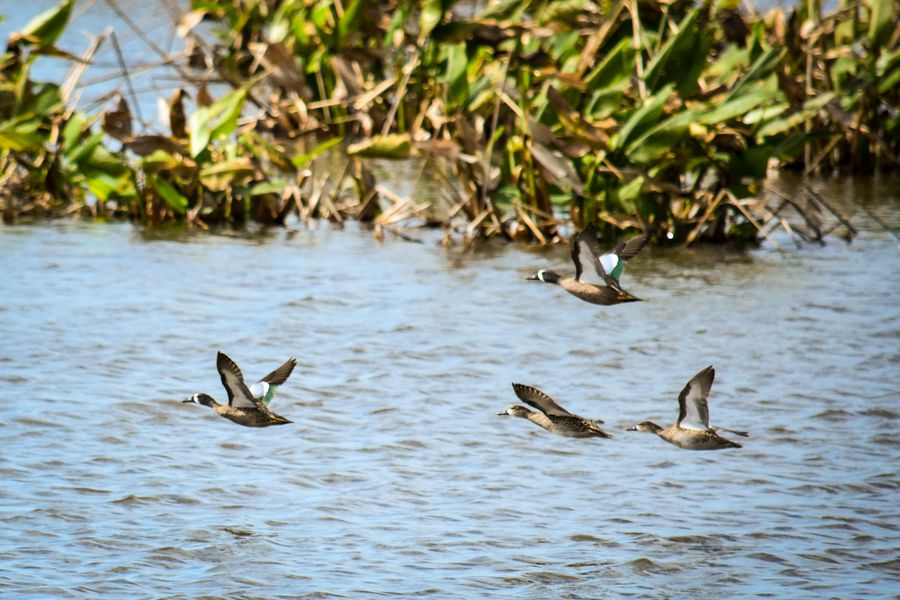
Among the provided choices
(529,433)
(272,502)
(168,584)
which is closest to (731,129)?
(529,433)

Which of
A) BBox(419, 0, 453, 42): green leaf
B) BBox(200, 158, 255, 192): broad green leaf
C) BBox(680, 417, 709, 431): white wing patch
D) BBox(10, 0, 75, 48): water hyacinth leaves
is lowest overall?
BBox(680, 417, 709, 431): white wing patch

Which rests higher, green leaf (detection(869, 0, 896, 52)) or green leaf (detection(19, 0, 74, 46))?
green leaf (detection(869, 0, 896, 52))

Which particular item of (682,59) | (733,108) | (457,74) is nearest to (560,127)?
(682,59)

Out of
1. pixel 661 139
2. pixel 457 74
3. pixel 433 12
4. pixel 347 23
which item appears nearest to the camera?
pixel 661 139

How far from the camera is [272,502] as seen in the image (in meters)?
5.97

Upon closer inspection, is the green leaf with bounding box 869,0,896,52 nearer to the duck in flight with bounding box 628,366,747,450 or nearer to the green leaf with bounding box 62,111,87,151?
the green leaf with bounding box 62,111,87,151

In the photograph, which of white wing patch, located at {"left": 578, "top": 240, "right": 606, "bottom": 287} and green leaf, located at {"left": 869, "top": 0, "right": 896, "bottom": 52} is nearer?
white wing patch, located at {"left": 578, "top": 240, "right": 606, "bottom": 287}

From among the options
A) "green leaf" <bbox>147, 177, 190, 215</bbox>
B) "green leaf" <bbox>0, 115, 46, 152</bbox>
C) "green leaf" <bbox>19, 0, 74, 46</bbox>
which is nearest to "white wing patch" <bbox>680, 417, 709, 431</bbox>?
"green leaf" <bbox>147, 177, 190, 215</bbox>

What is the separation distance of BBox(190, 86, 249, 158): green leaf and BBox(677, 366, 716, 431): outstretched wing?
623 cm

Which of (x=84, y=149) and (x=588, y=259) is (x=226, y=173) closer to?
(x=84, y=149)

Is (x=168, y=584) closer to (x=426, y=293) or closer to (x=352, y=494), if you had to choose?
(x=352, y=494)

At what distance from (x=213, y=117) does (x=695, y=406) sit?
252 inches

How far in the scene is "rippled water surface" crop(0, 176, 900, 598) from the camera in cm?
532

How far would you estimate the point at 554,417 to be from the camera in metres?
5.68
